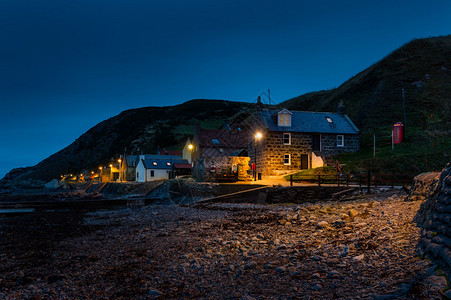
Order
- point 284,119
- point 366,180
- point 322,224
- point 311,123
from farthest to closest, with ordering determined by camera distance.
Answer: point 311,123, point 284,119, point 366,180, point 322,224

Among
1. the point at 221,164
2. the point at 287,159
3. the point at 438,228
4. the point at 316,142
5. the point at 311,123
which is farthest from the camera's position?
the point at 311,123

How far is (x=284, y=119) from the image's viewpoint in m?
40.3

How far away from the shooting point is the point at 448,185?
7.09 meters

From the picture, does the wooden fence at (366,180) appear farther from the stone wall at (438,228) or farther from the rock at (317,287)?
the rock at (317,287)

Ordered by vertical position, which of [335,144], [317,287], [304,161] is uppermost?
[335,144]

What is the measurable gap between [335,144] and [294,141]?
A: 21.7 ft

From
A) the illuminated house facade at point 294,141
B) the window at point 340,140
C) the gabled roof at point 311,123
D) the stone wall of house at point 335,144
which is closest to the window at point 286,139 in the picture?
the illuminated house facade at point 294,141

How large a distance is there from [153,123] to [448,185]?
189 m

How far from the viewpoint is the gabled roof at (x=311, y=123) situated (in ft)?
131

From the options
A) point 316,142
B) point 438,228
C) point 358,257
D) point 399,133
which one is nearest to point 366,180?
point 316,142

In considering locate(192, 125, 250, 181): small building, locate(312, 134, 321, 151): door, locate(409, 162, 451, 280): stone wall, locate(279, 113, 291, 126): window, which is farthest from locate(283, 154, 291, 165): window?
locate(409, 162, 451, 280): stone wall

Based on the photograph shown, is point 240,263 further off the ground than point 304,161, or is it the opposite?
point 304,161

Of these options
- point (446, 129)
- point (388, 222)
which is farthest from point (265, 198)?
point (446, 129)

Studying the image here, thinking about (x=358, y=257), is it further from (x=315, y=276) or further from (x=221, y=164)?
(x=221, y=164)
